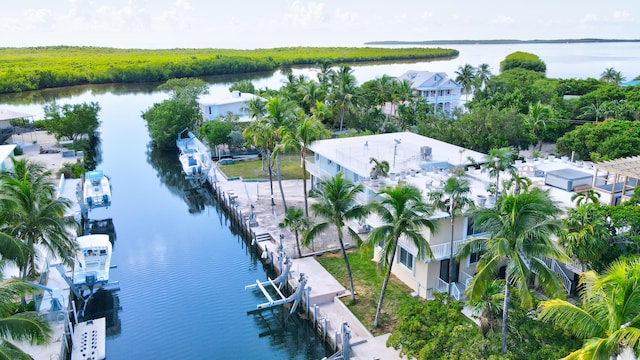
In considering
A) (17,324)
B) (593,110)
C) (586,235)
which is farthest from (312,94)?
(17,324)

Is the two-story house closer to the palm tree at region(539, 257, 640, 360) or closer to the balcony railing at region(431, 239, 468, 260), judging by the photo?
the balcony railing at region(431, 239, 468, 260)

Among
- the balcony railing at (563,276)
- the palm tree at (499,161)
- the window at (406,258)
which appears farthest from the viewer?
the window at (406,258)

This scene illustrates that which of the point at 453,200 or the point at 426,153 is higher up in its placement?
the point at 453,200

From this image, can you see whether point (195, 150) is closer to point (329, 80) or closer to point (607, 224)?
point (329, 80)

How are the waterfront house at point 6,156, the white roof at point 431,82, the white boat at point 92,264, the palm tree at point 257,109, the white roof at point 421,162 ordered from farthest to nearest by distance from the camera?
the white roof at point 431,82 → the waterfront house at point 6,156 → the palm tree at point 257,109 → the white roof at point 421,162 → the white boat at point 92,264

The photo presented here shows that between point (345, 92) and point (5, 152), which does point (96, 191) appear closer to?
point (5, 152)

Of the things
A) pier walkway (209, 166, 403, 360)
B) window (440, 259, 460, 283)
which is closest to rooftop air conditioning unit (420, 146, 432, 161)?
pier walkway (209, 166, 403, 360)

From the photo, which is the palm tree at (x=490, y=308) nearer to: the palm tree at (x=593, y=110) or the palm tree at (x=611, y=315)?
the palm tree at (x=611, y=315)

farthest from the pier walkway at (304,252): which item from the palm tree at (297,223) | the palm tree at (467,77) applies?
the palm tree at (467,77)
